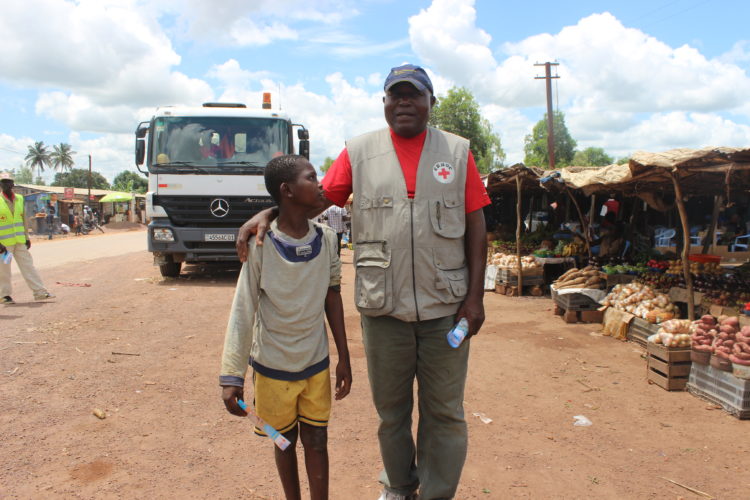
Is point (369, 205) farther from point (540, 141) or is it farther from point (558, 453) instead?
point (540, 141)

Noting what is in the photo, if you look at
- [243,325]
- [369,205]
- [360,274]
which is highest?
[369,205]

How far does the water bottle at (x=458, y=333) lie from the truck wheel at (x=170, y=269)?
28.7 feet

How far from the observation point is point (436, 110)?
31.4 m

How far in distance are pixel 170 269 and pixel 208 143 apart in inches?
110

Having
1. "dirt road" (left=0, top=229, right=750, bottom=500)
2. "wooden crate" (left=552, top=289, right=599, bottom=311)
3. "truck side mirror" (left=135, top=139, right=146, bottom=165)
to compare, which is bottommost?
"dirt road" (left=0, top=229, right=750, bottom=500)

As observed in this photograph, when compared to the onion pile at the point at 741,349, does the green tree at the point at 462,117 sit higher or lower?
higher

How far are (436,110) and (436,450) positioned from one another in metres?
30.7

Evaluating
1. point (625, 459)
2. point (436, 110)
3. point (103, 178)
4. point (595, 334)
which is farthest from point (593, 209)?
point (103, 178)

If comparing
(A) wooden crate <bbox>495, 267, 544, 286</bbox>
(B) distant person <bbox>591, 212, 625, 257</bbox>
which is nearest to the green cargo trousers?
(A) wooden crate <bbox>495, 267, 544, 286</bbox>

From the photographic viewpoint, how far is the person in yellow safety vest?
7.57 metres

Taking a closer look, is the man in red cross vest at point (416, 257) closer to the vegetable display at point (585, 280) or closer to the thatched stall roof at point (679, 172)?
the thatched stall roof at point (679, 172)

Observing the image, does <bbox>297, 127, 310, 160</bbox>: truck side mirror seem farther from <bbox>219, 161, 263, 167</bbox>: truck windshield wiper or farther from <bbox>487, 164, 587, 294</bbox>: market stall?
<bbox>487, 164, 587, 294</bbox>: market stall

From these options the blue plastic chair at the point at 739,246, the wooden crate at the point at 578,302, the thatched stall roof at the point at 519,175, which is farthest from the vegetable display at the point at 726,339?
the blue plastic chair at the point at 739,246

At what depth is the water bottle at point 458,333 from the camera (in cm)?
222
